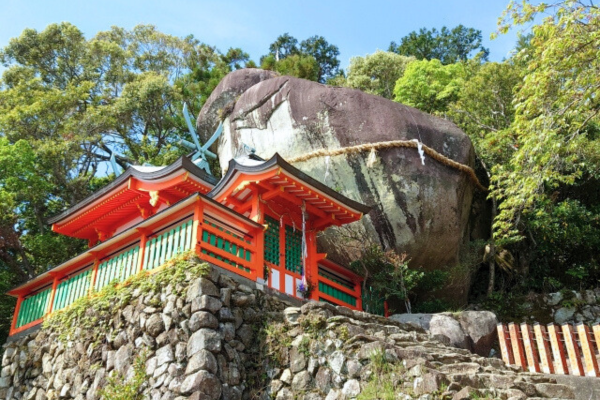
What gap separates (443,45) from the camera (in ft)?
121

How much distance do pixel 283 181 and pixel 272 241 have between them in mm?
1298

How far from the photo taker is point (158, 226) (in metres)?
10.5

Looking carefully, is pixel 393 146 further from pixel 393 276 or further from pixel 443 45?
pixel 443 45

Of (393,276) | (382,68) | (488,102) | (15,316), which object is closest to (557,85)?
(393,276)

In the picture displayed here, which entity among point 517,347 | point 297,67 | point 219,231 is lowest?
point 517,347

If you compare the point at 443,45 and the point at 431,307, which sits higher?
the point at 443,45

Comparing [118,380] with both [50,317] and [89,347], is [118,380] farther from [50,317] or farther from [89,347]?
[50,317]

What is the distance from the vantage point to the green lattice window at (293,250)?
11.5 m

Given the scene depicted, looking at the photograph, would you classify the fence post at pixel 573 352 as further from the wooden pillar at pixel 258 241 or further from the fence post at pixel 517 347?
the wooden pillar at pixel 258 241

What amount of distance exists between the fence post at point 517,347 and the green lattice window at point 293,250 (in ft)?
13.8

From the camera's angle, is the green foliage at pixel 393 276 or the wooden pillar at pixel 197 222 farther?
the green foliage at pixel 393 276

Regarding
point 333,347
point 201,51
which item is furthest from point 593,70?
point 201,51

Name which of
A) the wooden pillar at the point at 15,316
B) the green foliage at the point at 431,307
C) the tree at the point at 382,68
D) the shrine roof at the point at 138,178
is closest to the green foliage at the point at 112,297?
the wooden pillar at the point at 15,316

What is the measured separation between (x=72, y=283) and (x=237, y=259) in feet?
13.5
